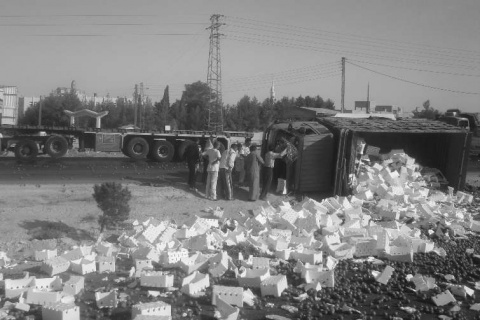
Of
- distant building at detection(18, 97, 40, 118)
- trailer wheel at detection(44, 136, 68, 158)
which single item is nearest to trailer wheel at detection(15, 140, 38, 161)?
trailer wheel at detection(44, 136, 68, 158)

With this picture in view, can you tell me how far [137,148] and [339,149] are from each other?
39.4ft

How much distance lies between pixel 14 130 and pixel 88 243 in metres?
14.6

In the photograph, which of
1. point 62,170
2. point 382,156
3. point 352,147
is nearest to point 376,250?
point 352,147

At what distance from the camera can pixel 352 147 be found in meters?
14.4

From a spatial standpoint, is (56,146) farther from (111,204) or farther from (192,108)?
(192,108)

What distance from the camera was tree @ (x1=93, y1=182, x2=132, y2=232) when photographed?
10.1 metres

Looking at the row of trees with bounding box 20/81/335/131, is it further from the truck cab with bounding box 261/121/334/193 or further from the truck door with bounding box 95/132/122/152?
the truck cab with bounding box 261/121/334/193

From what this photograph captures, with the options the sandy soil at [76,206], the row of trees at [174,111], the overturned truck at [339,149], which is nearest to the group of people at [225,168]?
the sandy soil at [76,206]

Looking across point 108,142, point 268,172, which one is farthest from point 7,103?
point 268,172

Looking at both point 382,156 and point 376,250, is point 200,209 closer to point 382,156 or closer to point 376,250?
point 376,250

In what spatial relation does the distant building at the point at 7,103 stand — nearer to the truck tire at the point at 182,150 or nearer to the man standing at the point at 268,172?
the truck tire at the point at 182,150

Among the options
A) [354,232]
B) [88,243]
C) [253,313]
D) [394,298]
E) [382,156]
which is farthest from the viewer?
[382,156]

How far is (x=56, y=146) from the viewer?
2261cm

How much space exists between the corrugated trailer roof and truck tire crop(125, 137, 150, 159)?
10.3m
